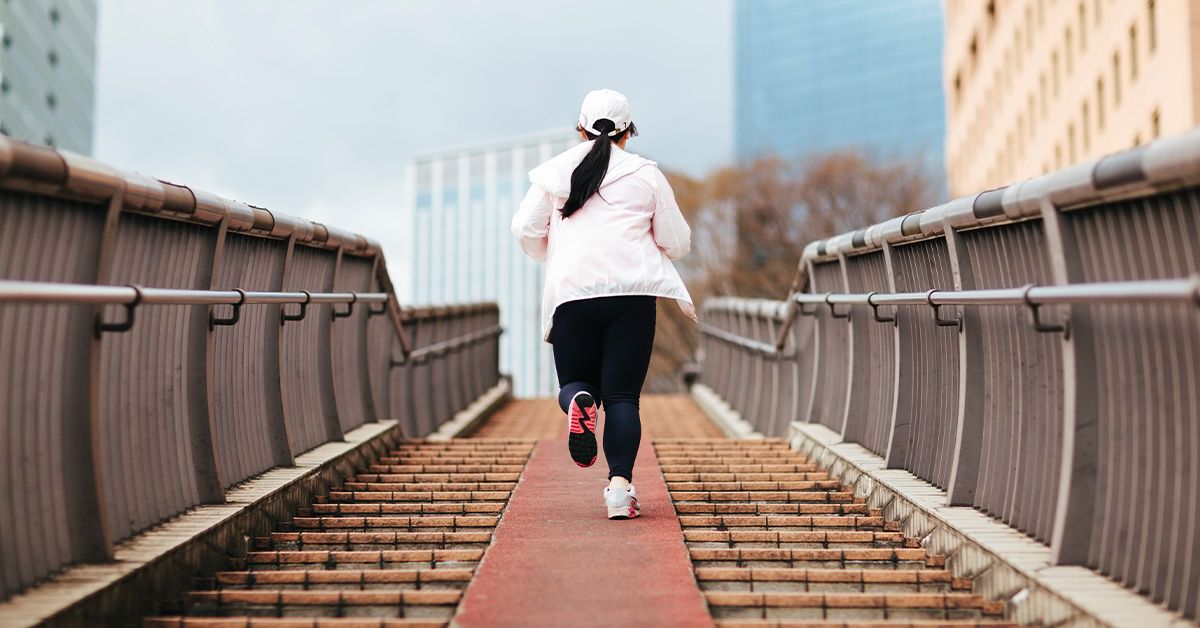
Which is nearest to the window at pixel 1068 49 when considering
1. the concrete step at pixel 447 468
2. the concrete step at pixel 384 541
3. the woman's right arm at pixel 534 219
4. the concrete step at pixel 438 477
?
the concrete step at pixel 447 468

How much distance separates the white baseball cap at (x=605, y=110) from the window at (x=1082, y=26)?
37.7m

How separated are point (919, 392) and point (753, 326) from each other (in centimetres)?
688

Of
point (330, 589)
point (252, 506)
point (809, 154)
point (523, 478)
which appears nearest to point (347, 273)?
point (523, 478)

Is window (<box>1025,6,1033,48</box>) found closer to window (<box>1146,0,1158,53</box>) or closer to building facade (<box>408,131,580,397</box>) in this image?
window (<box>1146,0,1158,53</box>)

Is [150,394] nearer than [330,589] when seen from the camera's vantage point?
No

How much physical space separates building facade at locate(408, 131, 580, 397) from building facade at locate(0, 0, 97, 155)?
61.7 m

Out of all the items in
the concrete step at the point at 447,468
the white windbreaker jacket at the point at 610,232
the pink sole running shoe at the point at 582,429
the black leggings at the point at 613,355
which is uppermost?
the white windbreaker jacket at the point at 610,232

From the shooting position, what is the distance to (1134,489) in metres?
3.73

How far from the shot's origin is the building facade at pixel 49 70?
66.8 m

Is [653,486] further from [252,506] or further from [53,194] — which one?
[53,194]

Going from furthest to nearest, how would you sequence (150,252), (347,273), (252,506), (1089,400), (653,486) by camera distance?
1. (347,273)
2. (653,486)
3. (252,506)
4. (150,252)
5. (1089,400)

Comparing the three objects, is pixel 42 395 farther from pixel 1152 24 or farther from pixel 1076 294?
pixel 1152 24

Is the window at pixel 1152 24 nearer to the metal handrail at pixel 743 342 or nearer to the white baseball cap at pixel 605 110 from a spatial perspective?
the metal handrail at pixel 743 342

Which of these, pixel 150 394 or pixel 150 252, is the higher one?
pixel 150 252
